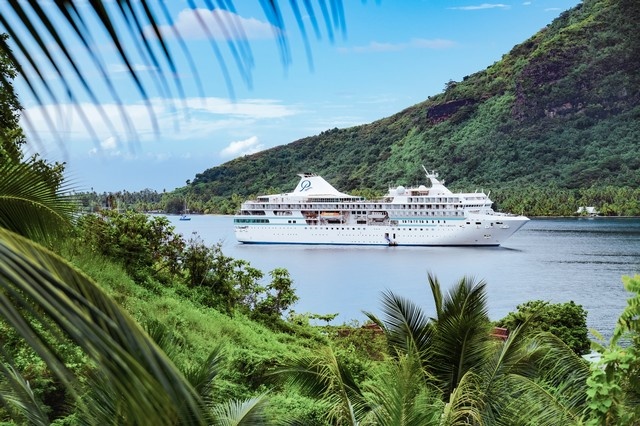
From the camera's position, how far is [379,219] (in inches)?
1241

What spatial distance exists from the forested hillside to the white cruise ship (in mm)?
17041

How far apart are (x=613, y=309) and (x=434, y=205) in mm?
13581

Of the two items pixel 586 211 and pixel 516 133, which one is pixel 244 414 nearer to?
pixel 586 211

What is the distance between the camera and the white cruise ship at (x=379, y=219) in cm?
3006

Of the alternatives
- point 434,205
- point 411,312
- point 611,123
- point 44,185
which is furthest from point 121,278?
point 611,123

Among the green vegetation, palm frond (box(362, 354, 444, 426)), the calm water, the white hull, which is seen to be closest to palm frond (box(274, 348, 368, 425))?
the green vegetation

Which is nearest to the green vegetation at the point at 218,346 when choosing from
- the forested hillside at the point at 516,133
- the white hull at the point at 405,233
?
the white hull at the point at 405,233

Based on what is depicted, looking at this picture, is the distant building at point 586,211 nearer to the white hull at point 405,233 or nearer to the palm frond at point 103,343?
the white hull at point 405,233

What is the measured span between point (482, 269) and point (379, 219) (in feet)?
22.9

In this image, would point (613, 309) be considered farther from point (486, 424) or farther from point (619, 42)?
point (619, 42)

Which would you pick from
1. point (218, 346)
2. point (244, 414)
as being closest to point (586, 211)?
point (218, 346)

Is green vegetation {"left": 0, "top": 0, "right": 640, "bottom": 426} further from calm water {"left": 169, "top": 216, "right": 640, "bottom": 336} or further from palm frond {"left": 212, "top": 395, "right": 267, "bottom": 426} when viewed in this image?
calm water {"left": 169, "top": 216, "right": 640, "bottom": 336}

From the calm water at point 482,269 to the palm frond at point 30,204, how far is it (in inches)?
533

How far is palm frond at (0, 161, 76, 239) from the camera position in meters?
1.68
